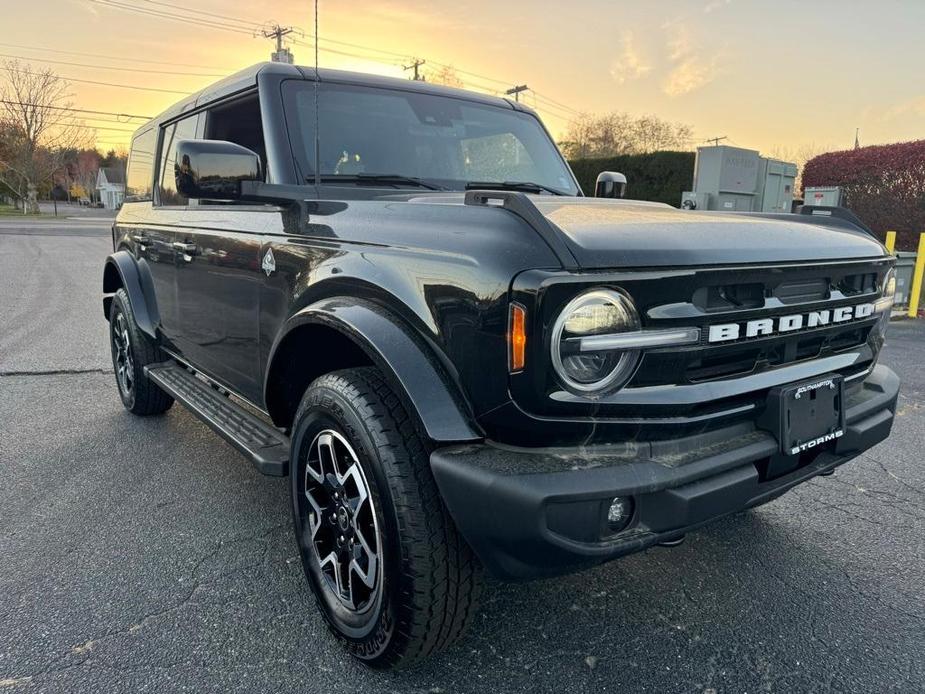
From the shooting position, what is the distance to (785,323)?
203 cm

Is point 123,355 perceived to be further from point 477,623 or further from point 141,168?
point 477,623

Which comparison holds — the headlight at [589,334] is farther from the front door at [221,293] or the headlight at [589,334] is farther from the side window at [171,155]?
the side window at [171,155]

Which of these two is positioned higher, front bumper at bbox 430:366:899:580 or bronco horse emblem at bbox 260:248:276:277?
bronco horse emblem at bbox 260:248:276:277

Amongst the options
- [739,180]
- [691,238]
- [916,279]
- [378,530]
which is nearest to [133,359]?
[378,530]

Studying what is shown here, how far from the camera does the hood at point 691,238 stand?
175 centimetres

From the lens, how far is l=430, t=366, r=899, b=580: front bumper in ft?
5.41

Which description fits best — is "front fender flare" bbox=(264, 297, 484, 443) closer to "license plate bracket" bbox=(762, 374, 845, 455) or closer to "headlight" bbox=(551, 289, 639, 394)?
"headlight" bbox=(551, 289, 639, 394)

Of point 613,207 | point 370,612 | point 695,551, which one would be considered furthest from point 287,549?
point 613,207

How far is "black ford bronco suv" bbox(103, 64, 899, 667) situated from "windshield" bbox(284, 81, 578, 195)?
0.8 inches

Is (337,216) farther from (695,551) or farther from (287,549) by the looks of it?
(695,551)

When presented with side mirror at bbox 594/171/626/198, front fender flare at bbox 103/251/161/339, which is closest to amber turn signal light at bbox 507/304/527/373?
side mirror at bbox 594/171/626/198

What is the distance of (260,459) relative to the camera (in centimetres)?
250

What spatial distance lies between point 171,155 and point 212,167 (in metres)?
1.80

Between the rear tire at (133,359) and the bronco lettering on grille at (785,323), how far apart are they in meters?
3.46
